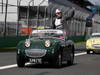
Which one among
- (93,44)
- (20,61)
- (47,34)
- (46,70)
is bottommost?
(46,70)

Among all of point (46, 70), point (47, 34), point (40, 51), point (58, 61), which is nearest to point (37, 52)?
point (40, 51)

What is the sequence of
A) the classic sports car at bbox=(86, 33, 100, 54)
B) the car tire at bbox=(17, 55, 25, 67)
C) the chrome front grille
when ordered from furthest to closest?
the classic sports car at bbox=(86, 33, 100, 54)
the car tire at bbox=(17, 55, 25, 67)
the chrome front grille

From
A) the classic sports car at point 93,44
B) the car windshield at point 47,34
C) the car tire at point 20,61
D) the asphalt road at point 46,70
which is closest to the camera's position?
the asphalt road at point 46,70

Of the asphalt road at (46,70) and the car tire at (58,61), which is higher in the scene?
the car tire at (58,61)

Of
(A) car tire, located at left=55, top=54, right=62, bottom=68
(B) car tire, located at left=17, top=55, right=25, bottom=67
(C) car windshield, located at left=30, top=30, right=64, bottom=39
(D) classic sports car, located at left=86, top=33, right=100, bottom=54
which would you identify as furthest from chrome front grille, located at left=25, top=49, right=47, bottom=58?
(D) classic sports car, located at left=86, top=33, right=100, bottom=54

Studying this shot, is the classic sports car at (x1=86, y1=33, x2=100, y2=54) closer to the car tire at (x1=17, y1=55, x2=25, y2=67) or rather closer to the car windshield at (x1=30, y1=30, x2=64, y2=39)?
the car windshield at (x1=30, y1=30, x2=64, y2=39)

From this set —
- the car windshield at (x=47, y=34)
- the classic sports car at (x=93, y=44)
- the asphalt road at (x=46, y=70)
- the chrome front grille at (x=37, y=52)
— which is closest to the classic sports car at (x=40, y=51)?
the chrome front grille at (x=37, y=52)

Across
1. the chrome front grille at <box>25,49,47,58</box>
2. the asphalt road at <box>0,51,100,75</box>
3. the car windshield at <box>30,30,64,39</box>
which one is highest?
the car windshield at <box>30,30,64,39</box>

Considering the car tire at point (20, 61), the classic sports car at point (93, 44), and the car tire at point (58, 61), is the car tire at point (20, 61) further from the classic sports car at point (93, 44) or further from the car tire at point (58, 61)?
the classic sports car at point (93, 44)

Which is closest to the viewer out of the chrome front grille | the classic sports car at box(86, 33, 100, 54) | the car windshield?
the chrome front grille

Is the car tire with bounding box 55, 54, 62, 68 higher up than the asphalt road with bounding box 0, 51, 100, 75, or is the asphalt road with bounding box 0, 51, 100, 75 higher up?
the car tire with bounding box 55, 54, 62, 68

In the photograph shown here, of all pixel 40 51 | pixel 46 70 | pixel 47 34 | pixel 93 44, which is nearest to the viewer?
pixel 46 70

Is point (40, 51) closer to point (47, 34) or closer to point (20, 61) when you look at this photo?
point (20, 61)

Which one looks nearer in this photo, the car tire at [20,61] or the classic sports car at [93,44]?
the car tire at [20,61]
